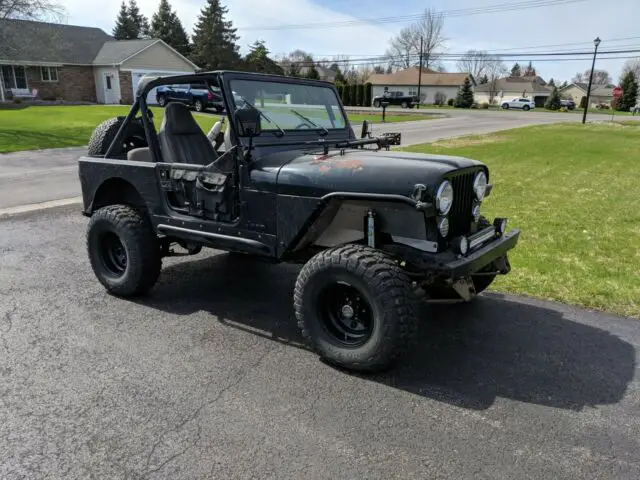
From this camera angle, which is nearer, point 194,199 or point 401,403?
point 401,403

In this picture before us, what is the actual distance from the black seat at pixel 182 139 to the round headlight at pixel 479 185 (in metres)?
2.31

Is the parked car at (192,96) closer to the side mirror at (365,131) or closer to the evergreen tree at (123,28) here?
the side mirror at (365,131)

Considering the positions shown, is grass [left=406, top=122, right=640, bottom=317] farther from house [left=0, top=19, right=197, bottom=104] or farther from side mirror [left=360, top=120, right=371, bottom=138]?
house [left=0, top=19, right=197, bottom=104]

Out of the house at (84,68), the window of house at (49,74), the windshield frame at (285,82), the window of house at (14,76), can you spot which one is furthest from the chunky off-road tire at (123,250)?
the window of house at (49,74)

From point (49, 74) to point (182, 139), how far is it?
39318mm

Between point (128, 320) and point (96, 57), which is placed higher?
point (96, 57)

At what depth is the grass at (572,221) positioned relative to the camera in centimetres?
479

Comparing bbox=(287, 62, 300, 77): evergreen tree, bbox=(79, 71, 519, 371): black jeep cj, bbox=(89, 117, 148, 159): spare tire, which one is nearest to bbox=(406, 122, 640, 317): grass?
bbox=(79, 71, 519, 371): black jeep cj

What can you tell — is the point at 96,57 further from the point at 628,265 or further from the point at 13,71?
the point at 628,265

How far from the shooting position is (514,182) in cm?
1075

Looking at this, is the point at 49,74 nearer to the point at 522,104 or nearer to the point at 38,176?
the point at 38,176

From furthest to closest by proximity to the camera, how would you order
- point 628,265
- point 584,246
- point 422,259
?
point 584,246 → point 628,265 → point 422,259

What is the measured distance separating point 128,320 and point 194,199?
3.59 ft

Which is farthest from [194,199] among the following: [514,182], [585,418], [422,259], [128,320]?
[514,182]
